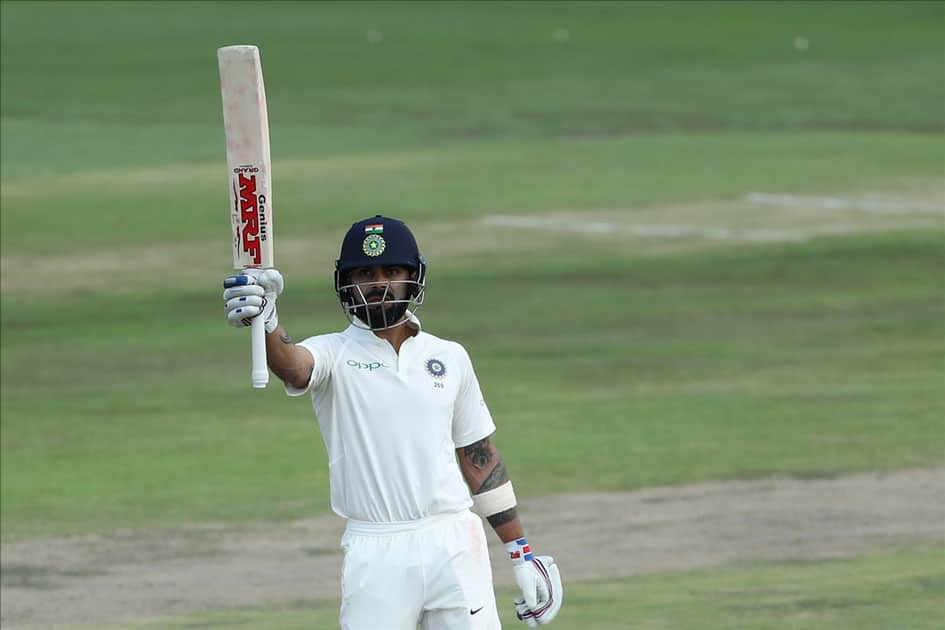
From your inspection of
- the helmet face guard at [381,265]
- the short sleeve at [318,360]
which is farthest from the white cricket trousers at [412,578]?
the helmet face guard at [381,265]

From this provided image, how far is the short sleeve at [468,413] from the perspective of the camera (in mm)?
7355

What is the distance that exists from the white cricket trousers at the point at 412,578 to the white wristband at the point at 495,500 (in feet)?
1.15

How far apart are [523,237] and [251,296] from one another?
66.1ft

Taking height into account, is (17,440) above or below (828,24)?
below

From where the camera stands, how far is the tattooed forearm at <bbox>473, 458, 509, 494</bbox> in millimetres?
7469

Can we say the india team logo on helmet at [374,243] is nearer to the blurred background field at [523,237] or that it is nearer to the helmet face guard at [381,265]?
the helmet face guard at [381,265]

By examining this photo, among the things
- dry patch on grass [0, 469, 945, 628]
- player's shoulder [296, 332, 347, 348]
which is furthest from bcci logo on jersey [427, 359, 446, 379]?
dry patch on grass [0, 469, 945, 628]

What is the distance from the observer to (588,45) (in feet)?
154

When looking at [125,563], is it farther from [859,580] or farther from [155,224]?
[155,224]

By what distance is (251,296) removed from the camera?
664 centimetres

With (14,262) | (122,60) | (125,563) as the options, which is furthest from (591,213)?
(122,60)

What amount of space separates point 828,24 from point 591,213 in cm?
2278

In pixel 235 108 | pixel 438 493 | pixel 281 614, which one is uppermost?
pixel 235 108

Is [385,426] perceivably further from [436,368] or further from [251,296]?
[251,296]
